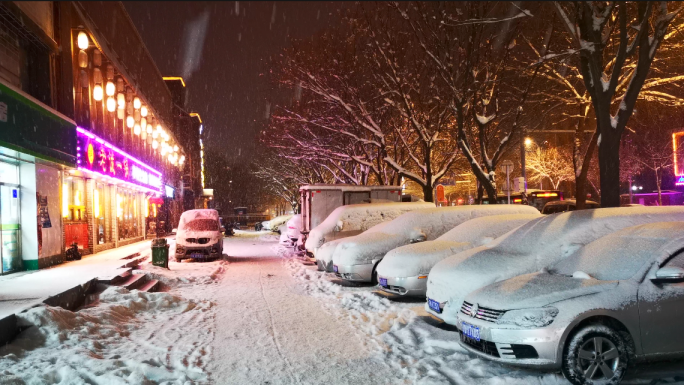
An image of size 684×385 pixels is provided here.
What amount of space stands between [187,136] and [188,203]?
463 inches

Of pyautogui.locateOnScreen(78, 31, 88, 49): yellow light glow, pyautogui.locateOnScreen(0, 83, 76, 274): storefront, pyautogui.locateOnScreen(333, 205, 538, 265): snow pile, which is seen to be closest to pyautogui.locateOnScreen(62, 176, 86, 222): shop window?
pyautogui.locateOnScreen(0, 83, 76, 274): storefront

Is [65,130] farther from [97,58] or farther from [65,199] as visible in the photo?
[97,58]

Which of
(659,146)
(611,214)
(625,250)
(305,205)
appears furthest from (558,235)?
(659,146)

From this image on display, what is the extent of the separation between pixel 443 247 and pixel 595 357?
445cm

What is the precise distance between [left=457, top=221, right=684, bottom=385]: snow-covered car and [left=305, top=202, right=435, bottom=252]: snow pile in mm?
9434

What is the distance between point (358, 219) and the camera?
50.0ft

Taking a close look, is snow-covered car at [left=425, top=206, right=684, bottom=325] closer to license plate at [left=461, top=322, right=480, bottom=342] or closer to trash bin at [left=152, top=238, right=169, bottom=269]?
license plate at [left=461, top=322, right=480, bottom=342]

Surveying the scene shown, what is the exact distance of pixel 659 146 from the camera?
42281mm

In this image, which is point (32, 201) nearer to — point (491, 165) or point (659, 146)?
point (491, 165)

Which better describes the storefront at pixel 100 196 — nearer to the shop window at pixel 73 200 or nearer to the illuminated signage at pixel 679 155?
the shop window at pixel 73 200

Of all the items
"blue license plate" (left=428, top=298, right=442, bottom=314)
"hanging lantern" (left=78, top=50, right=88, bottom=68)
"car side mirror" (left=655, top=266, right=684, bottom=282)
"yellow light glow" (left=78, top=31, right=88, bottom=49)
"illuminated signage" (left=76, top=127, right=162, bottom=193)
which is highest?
"yellow light glow" (left=78, top=31, right=88, bottom=49)

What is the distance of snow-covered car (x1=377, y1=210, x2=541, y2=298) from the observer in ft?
29.7

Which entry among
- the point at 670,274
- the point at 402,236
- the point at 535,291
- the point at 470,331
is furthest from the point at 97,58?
the point at 670,274

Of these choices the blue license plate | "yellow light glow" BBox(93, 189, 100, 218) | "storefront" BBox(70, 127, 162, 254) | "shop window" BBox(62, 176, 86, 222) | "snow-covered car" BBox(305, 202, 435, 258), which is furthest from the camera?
"yellow light glow" BBox(93, 189, 100, 218)
